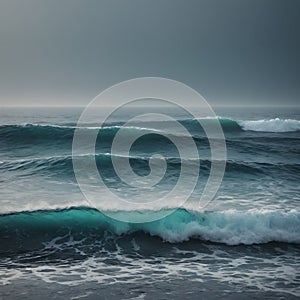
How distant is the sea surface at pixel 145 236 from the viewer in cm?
658

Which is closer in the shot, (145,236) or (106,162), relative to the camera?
(145,236)

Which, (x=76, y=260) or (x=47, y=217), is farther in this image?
(x=47, y=217)

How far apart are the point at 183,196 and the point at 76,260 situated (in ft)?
19.2

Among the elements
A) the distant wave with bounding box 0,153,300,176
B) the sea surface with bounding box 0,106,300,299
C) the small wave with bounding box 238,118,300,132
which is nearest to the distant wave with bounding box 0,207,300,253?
the sea surface with bounding box 0,106,300,299

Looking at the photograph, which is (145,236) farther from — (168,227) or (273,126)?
(273,126)

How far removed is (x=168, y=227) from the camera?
10000 mm

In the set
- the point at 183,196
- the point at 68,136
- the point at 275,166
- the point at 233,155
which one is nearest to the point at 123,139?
the point at 68,136

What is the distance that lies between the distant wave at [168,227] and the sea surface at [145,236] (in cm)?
3

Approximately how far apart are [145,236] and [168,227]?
2.28ft

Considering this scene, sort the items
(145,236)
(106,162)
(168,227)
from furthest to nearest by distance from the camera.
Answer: (106,162) → (168,227) → (145,236)

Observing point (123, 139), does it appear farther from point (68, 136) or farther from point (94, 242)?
point (94, 242)

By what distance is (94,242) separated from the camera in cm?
946

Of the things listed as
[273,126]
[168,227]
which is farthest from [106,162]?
[273,126]

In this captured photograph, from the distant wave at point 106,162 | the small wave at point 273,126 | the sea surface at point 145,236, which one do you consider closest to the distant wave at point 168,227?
the sea surface at point 145,236
